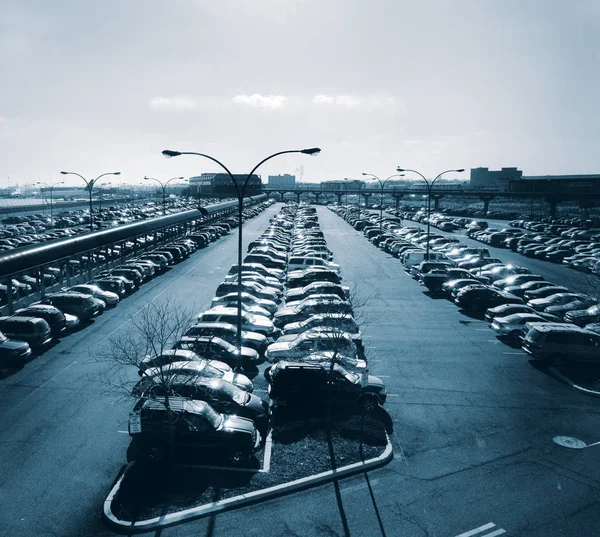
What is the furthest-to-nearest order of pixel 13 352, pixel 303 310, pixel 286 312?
pixel 286 312 < pixel 303 310 < pixel 13 352

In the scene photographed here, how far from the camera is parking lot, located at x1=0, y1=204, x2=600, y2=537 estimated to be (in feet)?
34.3

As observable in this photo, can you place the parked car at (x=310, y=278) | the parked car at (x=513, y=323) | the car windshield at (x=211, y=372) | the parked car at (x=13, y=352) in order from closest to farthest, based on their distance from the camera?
the car windshield at (x=211, y=372) → the parked car at (x=13, y=352) → the parked car at (x=513, y=323) → the parked car at (x=310, y=278)

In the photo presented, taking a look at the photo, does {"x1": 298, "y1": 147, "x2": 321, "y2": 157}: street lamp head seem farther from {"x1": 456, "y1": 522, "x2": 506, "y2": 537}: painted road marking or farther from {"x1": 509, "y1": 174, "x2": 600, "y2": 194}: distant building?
{"x1": 509, "y1": 174, "x2": 600, "y2": 194}: distant building

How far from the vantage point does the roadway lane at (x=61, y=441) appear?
1050cm

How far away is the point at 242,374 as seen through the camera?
18312mm

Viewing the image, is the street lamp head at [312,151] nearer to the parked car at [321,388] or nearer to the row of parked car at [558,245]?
the parked car at [321,388]

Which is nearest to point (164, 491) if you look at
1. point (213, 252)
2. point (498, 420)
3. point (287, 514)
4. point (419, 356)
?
point (287, 514)

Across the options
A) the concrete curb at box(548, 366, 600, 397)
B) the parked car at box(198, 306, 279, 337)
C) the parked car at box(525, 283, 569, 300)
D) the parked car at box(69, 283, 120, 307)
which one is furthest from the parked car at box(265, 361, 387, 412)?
the parked car at box(525, 283, 569, 300)

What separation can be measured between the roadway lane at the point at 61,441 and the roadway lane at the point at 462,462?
7.78 ft

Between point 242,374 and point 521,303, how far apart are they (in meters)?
18.5

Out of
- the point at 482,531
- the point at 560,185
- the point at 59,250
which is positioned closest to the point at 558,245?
the point at 59,250

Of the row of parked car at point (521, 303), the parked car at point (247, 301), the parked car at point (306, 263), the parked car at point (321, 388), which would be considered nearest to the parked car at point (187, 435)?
the parked car at point (321, 388)

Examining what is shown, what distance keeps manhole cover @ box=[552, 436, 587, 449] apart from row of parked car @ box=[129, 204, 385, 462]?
16.4 ft

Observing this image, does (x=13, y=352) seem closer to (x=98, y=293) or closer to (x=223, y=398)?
(x=223, y=398)
